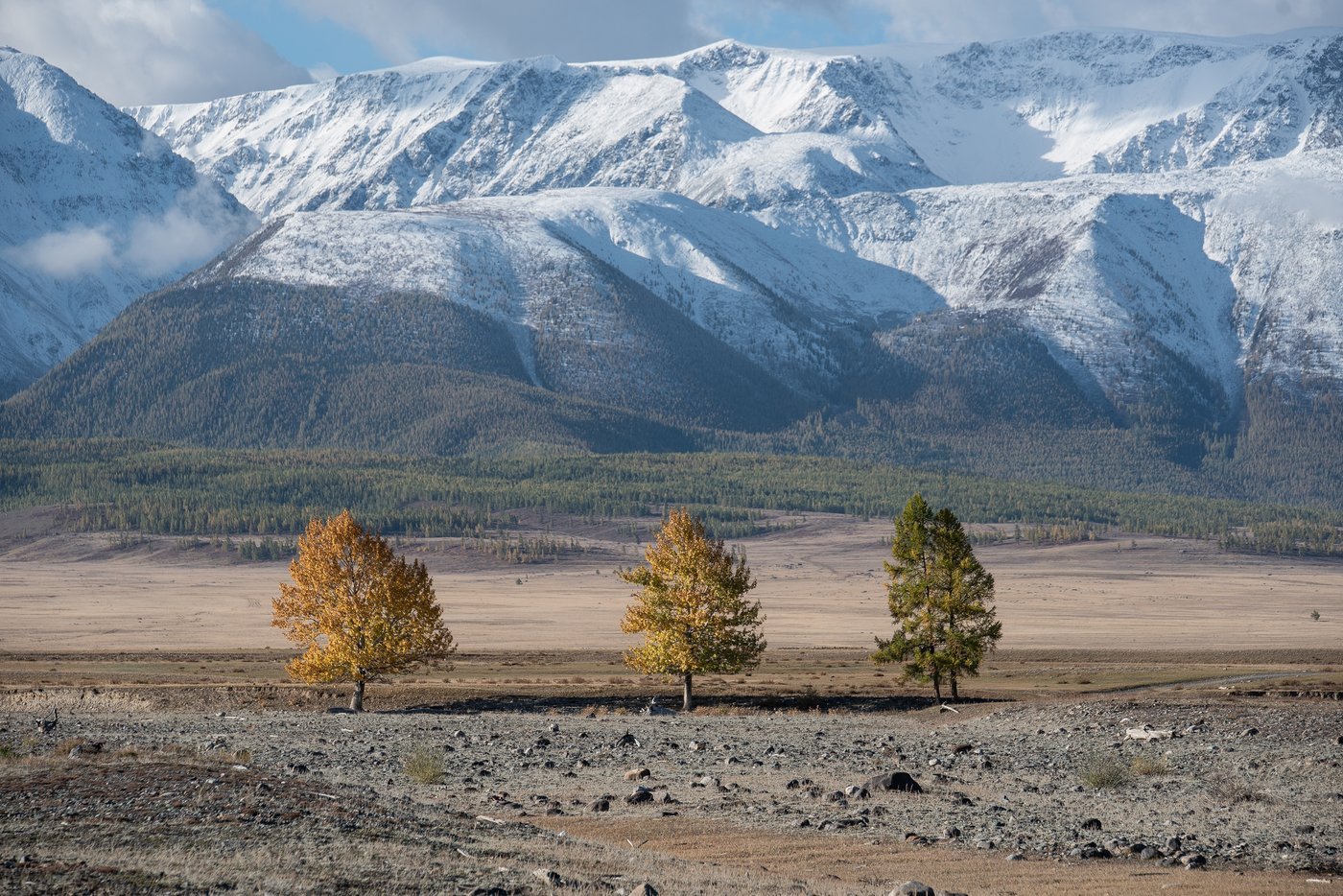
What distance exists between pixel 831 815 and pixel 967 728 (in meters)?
21.2

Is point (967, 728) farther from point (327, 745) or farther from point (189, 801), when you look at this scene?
point (189, 801)

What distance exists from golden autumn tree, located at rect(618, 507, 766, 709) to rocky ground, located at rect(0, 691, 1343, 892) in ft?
26.5

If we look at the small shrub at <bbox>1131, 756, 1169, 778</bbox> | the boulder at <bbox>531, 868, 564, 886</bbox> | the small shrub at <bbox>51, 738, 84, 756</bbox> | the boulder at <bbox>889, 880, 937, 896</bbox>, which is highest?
the small shrub at <bbox>51, 738, 84, 756</bbox>

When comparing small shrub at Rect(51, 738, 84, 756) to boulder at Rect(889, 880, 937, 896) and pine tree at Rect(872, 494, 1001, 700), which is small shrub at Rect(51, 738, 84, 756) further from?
pine tree at Rect(872, 494, 1001, 700)

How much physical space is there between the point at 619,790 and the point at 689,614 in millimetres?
31216

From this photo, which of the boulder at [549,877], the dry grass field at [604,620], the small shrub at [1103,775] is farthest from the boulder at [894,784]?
the dry grass field at [604,620]

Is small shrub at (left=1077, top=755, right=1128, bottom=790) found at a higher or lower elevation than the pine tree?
lower

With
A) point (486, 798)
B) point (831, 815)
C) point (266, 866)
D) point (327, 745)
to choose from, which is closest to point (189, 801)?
point (266, 866)

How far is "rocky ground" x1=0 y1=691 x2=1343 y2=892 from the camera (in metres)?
24.9

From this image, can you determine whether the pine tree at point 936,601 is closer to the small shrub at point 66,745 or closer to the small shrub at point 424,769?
the small shrub at point 424,769

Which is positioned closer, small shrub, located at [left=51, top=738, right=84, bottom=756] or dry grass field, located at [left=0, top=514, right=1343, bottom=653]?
small shrub, located at [left=51, top=738, right=84, bottom=756]

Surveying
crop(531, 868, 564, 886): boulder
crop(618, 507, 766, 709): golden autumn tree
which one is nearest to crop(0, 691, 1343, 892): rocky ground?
crop(531, 868, 564, 886): boulder

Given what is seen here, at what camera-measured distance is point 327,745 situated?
46969mm

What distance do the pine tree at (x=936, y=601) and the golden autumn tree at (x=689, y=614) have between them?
267 inches
